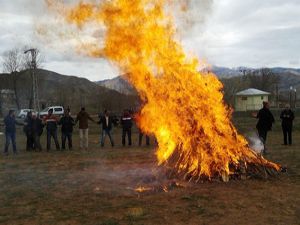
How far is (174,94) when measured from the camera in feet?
34.8

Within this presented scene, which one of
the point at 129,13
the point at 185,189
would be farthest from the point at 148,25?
the point at 185,189

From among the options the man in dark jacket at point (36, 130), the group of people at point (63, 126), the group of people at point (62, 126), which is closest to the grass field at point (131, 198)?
the group of people at point (63, 126)

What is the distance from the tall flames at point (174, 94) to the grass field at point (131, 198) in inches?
27.9

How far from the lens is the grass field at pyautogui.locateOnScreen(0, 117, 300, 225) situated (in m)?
7.06

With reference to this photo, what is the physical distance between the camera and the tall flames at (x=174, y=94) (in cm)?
1030

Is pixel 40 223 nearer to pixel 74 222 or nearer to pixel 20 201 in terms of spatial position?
pixel 74 222

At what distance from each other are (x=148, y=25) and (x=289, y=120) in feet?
30.8

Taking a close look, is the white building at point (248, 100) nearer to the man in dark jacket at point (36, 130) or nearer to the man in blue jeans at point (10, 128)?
the man in dark jacket at point (36, 130)

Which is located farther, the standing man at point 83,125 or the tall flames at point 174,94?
the standing man at point 83,125

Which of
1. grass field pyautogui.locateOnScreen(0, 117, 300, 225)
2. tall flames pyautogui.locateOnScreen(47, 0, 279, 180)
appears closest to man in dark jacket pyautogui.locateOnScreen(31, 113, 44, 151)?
grass field pyautogui.locateOnScreen(0, 117, 300, 225)

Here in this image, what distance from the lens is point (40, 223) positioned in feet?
22.7

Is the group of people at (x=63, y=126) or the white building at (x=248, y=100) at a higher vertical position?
the white building at (x=248, y=100)

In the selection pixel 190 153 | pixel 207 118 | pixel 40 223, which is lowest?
pixel 40 223

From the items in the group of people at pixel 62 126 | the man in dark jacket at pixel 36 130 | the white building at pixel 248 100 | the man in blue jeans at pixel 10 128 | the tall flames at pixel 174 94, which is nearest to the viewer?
the tall flames at pixel 174 94
